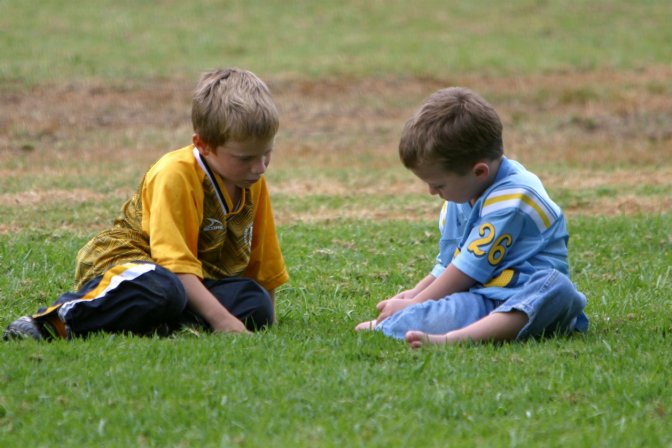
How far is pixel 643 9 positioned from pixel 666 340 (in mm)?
22576

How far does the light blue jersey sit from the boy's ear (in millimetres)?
65

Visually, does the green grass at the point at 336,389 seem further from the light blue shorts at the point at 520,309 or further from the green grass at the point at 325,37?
the green grass at the point at 325,37

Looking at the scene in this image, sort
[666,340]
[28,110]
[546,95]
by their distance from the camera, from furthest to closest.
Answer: [546,95]
[28,110]
[666,340]

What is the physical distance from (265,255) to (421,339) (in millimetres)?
1175

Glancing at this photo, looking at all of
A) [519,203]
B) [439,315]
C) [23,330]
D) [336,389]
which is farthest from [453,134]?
[23,330]

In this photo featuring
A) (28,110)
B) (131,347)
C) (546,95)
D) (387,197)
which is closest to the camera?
(131,347)

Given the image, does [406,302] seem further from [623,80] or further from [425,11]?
[425,11]

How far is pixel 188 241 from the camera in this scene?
16.2ft

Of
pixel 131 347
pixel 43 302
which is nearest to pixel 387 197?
pixel 43 302

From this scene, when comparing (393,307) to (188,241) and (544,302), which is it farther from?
(188,241)

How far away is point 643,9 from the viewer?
25859mm

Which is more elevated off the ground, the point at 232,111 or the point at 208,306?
the point at 232,111

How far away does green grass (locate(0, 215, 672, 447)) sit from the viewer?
3.54 meters

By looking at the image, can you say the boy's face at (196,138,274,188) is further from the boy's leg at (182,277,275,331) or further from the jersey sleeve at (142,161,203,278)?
the boy's leg at (182,277,275,331)
